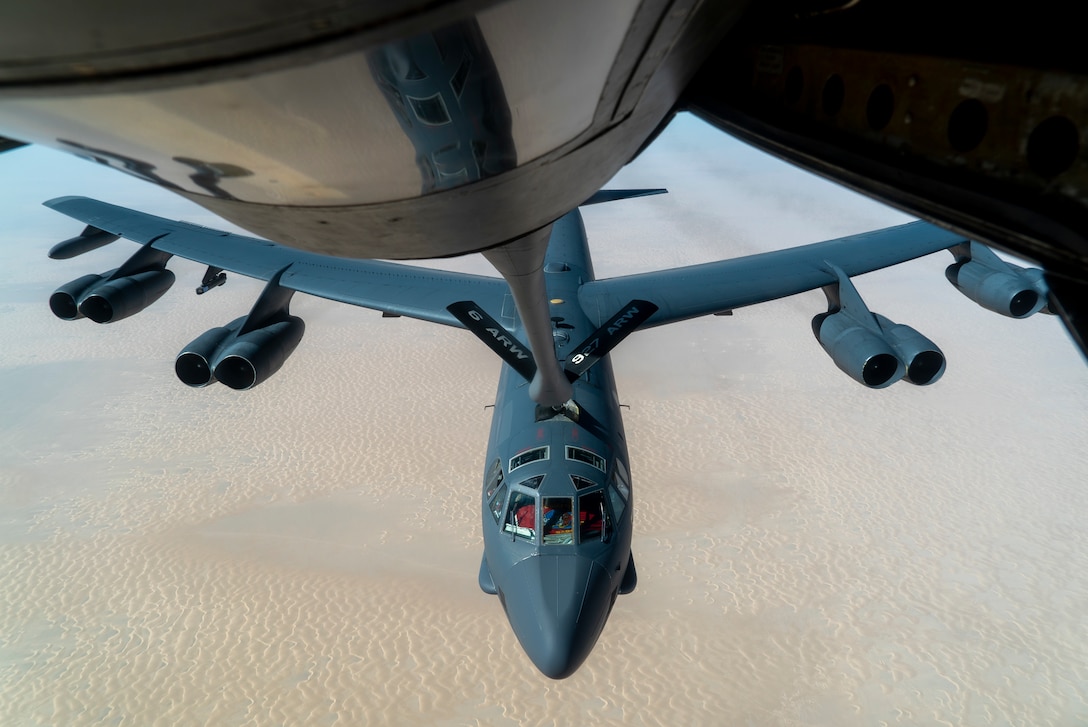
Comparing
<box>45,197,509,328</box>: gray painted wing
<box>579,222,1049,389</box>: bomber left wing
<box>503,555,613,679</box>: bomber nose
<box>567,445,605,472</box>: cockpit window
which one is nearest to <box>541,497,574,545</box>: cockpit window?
<box>503,555,613,679</box>: bomber nose

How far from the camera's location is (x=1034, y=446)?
26594mm

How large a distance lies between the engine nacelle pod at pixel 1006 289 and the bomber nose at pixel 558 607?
16.6 metres

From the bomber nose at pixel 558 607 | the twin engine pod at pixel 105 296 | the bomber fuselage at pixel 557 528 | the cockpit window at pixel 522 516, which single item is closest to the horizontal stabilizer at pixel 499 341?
the bomber fuselage at pixel 557 528

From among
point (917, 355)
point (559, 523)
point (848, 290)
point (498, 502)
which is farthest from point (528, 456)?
point (848, 290)

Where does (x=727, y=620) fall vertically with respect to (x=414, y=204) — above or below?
below

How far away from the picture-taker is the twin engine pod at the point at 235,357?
14656 mm

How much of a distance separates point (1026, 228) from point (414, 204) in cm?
232

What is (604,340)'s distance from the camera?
38.0 feet

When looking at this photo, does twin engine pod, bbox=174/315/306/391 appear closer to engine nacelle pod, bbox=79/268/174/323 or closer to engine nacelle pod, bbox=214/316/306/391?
engine nacelle pod, bbox=214/316/306/391

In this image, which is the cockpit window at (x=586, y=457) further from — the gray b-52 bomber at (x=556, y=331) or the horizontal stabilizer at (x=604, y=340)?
the horizontal stabilizer at (x=604, y=340)

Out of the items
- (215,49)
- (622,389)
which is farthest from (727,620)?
(215,49)

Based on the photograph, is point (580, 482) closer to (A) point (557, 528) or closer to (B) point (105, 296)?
(A) point (557, 528)

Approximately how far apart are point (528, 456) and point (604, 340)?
→ 116 inches

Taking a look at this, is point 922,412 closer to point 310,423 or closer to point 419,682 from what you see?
point 419,682
